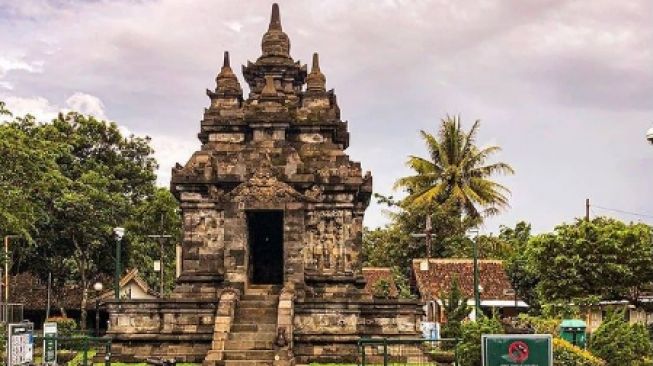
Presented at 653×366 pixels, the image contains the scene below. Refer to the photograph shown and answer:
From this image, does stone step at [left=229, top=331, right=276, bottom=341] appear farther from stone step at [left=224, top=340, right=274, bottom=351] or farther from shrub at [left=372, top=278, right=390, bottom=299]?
shrub at [left=372, top=278, right=390, bottom=299]

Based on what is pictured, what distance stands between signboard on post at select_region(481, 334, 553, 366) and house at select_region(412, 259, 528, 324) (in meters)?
31.2

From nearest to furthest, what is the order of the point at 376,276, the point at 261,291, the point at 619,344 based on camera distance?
the point at 619,344 < the point at 261,291 < the point at 376,276

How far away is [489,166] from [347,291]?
94.6ft

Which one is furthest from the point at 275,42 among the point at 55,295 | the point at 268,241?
the point at 55,295

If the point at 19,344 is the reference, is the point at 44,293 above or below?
below

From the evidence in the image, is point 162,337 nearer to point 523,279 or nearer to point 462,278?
point 462,278

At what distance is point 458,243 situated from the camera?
53312mm

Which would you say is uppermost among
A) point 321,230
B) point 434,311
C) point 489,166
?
point 489,166

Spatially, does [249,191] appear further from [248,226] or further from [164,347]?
[164,347]

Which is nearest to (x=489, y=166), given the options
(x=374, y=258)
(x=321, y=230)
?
(x=374, y=258)

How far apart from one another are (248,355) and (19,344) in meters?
7.52

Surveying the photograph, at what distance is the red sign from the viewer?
543 inches

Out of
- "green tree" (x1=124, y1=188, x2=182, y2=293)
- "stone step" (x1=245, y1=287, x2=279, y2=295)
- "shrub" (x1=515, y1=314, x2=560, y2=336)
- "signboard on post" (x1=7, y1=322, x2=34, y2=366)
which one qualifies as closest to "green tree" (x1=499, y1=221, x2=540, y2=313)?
"shrub" (x1=515, y1=314, x2=560, y2=336)

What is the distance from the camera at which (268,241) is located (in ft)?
98.9
